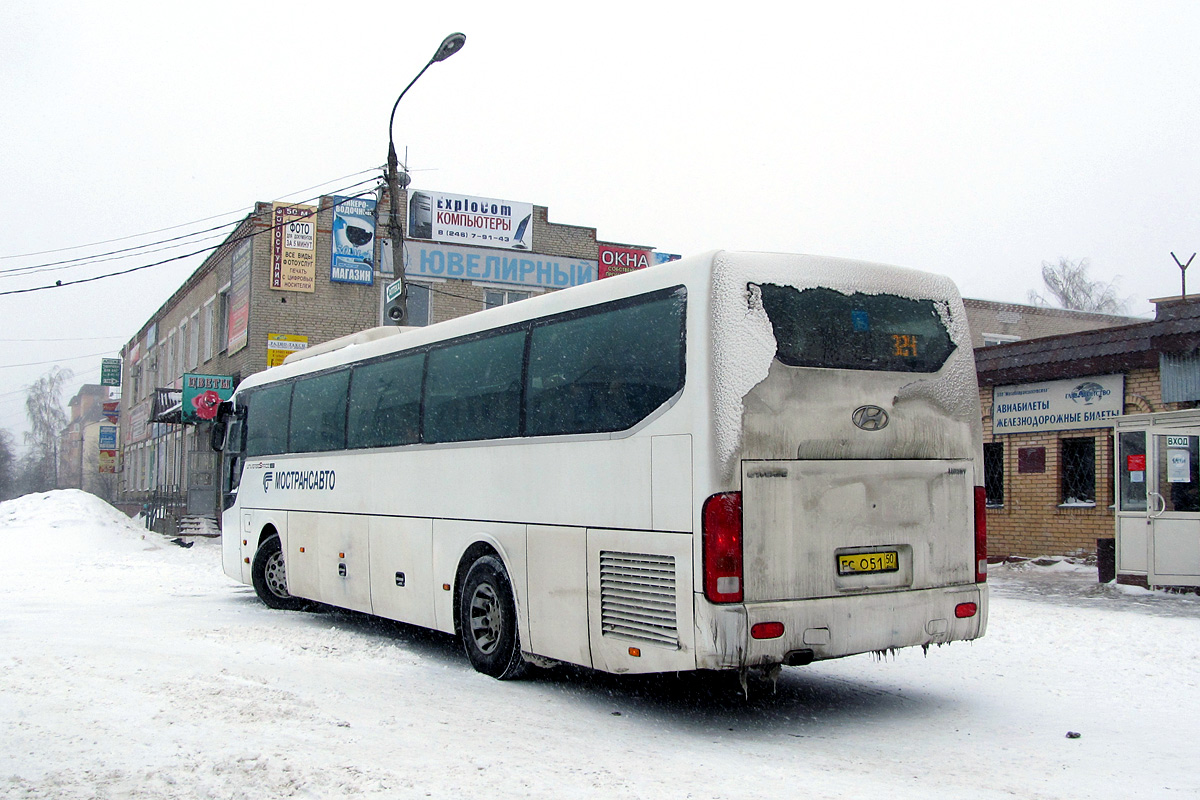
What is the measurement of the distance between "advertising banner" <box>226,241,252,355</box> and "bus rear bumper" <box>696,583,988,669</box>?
25714mm

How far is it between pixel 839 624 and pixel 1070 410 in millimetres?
13431

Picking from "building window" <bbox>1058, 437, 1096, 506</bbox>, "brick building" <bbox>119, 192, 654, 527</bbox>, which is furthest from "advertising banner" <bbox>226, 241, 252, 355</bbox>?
"building window" <bbox>1058, 437, 1096, 506</bbox>

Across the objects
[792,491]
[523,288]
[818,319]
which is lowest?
[792,491]

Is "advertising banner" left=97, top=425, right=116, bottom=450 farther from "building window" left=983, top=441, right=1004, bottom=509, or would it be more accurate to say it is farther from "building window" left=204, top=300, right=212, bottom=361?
"building window" left=983, top=441, right=1004, bottom=509

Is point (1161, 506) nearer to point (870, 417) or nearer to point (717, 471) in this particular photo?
point (870, 417)

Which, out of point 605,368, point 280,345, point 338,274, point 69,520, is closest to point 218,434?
point 605,368

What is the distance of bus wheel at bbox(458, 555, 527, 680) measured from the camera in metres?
8.31

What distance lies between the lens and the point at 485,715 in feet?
23.4

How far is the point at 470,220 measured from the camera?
3219 centimetres

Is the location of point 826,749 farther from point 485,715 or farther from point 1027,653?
point 1027,653

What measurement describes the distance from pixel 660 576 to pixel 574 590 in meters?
0.95

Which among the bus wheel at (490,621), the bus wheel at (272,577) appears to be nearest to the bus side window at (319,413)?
the bus wheel at (272,577)

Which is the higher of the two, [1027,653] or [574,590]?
[574,590]

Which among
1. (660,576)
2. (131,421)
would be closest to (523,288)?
(660,576)
